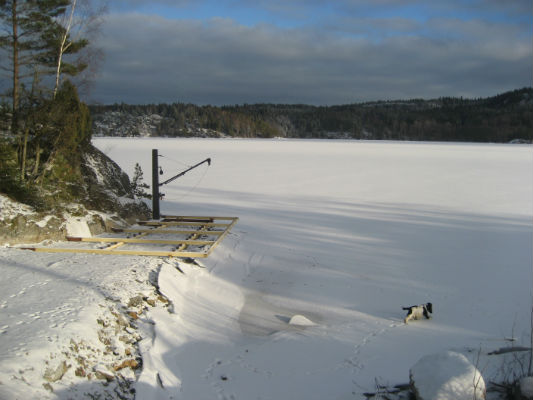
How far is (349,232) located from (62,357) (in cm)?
735

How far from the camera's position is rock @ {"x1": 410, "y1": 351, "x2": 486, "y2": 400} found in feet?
10.2

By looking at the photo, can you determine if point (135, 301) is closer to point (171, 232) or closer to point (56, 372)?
point (56, 372)

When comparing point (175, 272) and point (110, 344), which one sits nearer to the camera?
point (110, 344)

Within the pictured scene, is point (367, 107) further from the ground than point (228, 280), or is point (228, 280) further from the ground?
point (367, 107)

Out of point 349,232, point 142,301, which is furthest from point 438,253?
point 142,301

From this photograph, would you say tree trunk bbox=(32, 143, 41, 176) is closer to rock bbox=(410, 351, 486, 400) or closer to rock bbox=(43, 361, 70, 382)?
rock bbox=(43, 361, 70, 382)

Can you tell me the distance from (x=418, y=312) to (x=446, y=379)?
2.13 metres

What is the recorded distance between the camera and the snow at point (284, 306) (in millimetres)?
3834

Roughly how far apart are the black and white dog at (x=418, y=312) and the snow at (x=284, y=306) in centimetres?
10

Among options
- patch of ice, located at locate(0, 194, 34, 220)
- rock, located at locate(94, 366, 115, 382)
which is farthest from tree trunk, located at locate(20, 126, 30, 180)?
rock, located at locate(94, 366, 115, 382)

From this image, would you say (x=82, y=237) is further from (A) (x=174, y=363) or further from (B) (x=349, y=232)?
(B) (x=349, y=232)

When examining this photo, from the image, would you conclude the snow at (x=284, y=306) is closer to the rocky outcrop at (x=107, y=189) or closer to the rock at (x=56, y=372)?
the rock at (x=56, y=372)

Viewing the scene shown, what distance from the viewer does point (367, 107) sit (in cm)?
11144

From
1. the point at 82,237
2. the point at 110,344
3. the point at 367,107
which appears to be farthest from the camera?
the point at 367,107
